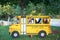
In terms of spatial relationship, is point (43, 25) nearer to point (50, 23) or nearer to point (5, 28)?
point (50, 23)

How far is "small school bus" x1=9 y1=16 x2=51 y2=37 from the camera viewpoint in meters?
3.37

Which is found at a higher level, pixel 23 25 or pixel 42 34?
pixel 23 25

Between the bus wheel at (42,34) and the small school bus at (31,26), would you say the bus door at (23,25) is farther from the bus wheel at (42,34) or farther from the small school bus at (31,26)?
the bus wheel at (42,34)

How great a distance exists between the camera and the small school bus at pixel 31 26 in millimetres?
3367

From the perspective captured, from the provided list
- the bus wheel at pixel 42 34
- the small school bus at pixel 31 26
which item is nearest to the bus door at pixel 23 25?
the small school bus at pixel 31 26

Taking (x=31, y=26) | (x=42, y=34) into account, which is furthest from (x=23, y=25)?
(x=42, y=34)

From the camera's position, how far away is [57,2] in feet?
11.2

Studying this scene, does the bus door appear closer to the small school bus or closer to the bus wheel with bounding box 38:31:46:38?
the small school bus

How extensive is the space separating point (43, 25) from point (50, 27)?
0.57 ft

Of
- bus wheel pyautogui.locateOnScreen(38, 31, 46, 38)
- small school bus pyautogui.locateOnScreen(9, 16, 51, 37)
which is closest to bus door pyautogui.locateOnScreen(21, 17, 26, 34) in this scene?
small school bus pyautogui.locateOnScreen(9, 16, 51, 37)

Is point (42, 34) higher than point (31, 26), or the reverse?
point (31, 26)

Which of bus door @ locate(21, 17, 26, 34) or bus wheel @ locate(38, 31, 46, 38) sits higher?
bus door @ locate(21, 17, 26, 34)

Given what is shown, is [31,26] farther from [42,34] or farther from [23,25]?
[42,34]

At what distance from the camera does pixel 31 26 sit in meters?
3.40
